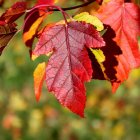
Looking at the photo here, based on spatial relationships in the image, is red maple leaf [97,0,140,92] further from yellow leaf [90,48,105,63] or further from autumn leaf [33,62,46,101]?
autumn leaf [33,62,46,101]

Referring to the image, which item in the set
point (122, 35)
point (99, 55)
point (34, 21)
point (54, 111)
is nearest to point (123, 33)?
point (122, 35)

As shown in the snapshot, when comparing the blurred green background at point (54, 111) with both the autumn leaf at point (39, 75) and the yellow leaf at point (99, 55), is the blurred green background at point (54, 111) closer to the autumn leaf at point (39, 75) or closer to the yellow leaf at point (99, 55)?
the autumn leaf at point (39, 75)

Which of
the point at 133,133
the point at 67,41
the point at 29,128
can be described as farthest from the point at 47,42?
the point at 29,128

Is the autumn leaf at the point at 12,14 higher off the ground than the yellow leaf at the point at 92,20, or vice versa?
the autumn leaf at the point at 12,14

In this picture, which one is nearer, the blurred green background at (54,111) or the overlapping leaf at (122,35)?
the overlapping leaf at (122,35)

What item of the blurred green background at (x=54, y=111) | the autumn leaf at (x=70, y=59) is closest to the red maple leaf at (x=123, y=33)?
the autumn leaf at (x=70, y=59)

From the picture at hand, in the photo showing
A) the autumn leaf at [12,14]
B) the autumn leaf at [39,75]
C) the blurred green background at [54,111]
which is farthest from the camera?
the blurred green background at [54,111]

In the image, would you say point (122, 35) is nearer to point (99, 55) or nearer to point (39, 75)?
point (99, 55)
